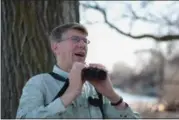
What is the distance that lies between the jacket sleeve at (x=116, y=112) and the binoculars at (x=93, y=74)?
0.15 meters

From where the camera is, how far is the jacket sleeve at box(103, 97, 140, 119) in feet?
6.23

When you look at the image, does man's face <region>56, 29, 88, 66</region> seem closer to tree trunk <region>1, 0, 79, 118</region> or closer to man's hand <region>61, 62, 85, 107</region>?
man's hand <region>61, 62, 85, 107</region>

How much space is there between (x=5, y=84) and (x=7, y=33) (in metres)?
0.35

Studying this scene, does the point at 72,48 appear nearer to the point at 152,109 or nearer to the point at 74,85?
the point at 74,85

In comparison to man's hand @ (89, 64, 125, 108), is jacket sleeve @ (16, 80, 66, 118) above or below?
below

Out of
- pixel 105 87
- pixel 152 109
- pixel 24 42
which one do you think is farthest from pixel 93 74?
pixel 152 109

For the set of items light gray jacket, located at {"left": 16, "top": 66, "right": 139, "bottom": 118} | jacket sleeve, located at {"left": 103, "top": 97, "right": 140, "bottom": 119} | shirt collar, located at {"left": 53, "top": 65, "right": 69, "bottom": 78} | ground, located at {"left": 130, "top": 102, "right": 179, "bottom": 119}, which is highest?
shirt collar, located at {"left": 53, "top": 65, "right": 69, "bottom": 78}

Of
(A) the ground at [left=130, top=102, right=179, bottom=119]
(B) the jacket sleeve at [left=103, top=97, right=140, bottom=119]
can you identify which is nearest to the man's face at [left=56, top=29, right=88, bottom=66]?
(B) the jacket sleeve at [left=103, top=97, right=140, bottom=119]

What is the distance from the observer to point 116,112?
191 cm

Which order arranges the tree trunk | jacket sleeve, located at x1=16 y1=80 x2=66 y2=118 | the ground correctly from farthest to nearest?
1. the ground
2. the tree trunk
3. jacket sleeve, located at x1=16 y1=80 x2=66 y2=118

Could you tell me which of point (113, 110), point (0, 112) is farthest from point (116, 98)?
point (0, 112)

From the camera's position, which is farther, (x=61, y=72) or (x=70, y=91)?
(x=61, y=72)

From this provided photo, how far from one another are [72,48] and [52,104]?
30 cm

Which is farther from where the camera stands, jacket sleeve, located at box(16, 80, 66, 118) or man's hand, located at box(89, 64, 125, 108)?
man's hand, located at box(89, 64, 125, 108)
